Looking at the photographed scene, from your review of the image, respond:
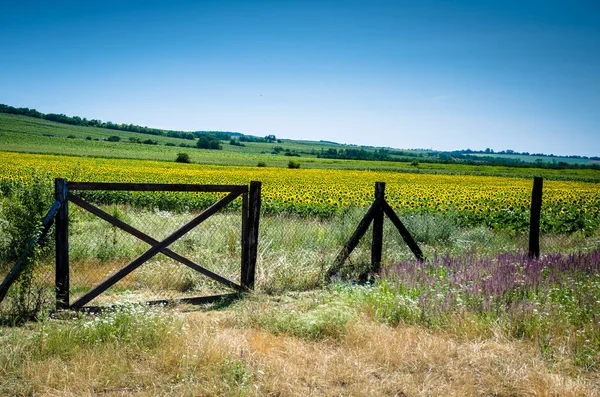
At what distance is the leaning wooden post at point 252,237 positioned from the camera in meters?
7.26

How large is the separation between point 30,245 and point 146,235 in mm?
1443

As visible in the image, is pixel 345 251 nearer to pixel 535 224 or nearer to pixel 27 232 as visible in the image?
pixel 535 224

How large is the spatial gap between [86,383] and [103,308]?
7.69ft

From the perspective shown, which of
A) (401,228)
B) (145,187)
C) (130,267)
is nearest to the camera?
(130,267)

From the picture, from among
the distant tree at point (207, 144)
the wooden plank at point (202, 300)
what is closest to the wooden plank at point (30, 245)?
the wooden plank at point (202, 300)

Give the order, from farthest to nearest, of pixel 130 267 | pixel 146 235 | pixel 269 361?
pixel 146 235, pixel 130 267, pixel 269 361

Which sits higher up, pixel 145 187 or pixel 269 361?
pixel 145 187

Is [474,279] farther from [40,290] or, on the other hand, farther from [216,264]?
[40,290]

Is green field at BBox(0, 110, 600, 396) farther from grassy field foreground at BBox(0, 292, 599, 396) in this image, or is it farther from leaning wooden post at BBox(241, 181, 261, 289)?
leaning wooden post at BBox(241, 181, 261, 289)

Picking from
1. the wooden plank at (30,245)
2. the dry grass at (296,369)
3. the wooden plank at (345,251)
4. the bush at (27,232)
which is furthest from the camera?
the wooden plank at (345,251)

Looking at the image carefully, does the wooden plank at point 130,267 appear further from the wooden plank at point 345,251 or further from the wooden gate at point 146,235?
the wooden plank at point 345,251

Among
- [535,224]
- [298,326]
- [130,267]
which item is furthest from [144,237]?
[535,224]

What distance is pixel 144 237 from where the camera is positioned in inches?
254

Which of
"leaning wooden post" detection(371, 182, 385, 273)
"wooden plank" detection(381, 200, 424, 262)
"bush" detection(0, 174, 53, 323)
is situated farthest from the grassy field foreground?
"wooden plank" detection(381, 200, 424, 262)
